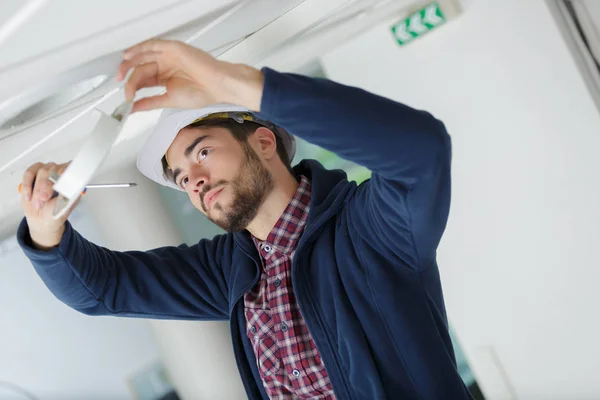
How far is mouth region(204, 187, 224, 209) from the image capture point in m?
1.30

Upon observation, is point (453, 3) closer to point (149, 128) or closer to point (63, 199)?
point (149, 128)

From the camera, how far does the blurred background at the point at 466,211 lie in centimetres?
186

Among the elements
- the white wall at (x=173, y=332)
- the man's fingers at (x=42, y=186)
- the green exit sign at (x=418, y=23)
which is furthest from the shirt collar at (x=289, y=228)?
the white wall at (x=173, y=332)

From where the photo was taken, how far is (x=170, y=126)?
1340 millimetres

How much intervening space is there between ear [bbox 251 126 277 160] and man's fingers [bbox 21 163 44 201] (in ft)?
1.52

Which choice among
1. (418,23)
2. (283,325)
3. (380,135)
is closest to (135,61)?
(380,135)

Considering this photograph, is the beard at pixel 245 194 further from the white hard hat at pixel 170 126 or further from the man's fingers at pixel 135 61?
the man's fingers at pixel 135 61

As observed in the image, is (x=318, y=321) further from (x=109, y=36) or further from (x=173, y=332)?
(x=173, y=332)

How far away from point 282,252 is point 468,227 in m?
1.02

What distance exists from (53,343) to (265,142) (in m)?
1.41

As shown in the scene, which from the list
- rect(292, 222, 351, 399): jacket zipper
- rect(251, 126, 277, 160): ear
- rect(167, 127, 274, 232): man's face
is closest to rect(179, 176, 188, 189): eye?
rect(167, 127, 274, 232): man's face

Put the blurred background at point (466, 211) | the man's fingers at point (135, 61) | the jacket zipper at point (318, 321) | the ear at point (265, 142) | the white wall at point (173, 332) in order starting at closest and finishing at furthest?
the man's fingers at point (135, 61) < the jacket zipper at point (318, 321) < the ear at point (265, 142) < the blurred background at point (466, 211) < the white wall at point (173, 332)

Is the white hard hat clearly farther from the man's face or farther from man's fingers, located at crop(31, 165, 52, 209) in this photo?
man's fingers, located at crop(31, 165, 52, 209)

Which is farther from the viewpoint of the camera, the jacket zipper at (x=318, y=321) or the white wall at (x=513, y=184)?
the white wall at (x=513, y=184)
